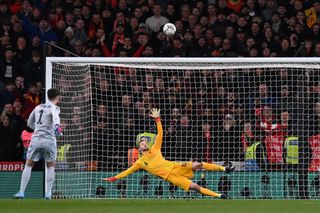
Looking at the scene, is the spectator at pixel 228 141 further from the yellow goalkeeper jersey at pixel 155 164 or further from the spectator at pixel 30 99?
the spectator at pixel 30 99

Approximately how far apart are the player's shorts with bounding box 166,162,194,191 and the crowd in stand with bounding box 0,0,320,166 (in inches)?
54.3

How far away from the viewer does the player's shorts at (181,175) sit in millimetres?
16859

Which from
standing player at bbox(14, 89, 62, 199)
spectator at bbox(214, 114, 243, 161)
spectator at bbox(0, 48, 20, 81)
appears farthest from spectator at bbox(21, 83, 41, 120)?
spectator at bbox(214, 114, 243, 161)

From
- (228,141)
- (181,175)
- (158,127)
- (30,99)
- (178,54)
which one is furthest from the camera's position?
(178,54)

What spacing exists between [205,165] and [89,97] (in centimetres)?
298

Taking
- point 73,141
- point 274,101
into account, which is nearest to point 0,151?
point 73,141

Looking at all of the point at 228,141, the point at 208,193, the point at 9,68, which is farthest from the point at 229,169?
the point at 9,68

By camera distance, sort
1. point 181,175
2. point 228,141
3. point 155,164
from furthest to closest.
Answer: point 228,141, point 155,164, point 181,175

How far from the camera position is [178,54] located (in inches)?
794

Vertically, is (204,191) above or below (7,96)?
below

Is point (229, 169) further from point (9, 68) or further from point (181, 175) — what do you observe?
point (9, 68)

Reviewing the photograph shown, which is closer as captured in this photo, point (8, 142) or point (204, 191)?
point (204, 191)

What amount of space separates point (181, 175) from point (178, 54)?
13.2ft

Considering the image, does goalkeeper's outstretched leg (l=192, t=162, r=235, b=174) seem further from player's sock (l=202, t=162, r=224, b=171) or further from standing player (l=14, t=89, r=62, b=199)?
standing player (l=14, t=89, r=62, b=199)
